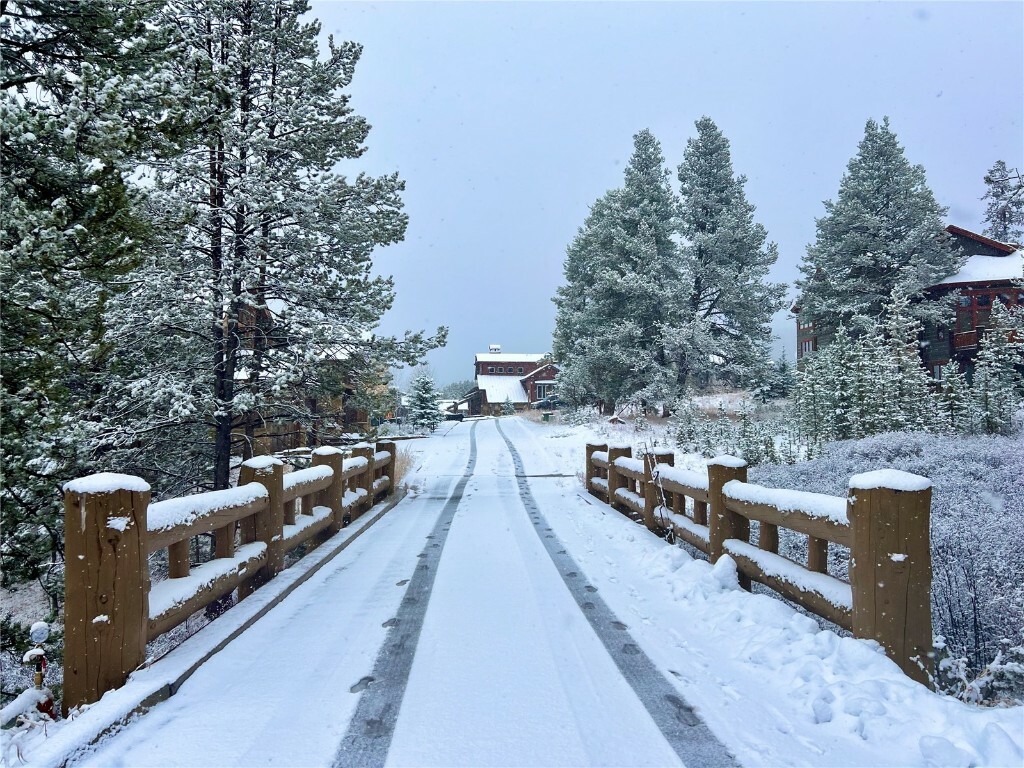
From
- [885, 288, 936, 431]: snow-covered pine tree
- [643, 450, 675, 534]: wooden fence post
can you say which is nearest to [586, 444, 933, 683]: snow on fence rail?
[643, 450, 675, 534]: wooden fence post

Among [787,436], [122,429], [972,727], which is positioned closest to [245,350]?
[122,429]

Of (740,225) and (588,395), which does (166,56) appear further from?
(588,395)

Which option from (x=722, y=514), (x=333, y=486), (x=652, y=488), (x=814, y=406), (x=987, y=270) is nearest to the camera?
(x=722, y=514)

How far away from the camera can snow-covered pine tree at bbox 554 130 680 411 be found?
23.8 metres

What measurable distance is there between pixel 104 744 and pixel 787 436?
15.6m

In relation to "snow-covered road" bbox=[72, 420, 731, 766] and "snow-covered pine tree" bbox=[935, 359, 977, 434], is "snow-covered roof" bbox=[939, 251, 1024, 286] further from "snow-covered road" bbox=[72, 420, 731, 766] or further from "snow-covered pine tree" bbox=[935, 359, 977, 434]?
"snow-covered road" bbox=[72, 420, 731, 766]

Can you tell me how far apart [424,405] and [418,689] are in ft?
126

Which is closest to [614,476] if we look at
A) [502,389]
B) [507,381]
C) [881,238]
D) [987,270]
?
[881,238]

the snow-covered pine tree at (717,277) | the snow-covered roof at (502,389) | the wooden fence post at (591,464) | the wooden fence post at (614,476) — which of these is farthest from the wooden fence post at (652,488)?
the snow-covered roof at (502,389)

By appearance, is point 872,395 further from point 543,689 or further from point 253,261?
point 253,261

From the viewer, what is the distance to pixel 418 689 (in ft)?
10.1

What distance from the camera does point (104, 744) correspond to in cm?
251

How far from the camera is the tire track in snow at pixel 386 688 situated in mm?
2518

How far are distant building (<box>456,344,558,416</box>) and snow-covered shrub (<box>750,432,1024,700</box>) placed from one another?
47.2 m
